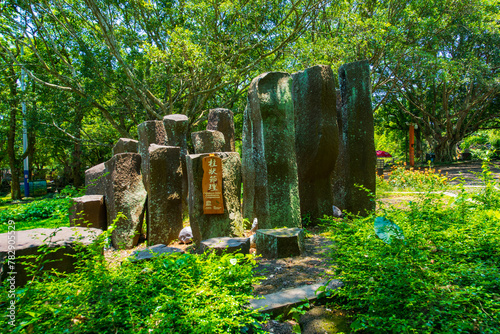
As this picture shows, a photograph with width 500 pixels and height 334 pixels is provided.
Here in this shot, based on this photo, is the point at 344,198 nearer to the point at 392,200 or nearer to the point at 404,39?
the point at 392,200

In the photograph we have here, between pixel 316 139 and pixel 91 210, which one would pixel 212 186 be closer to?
pixel 316 139

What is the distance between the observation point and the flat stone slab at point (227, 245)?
350 centimetres

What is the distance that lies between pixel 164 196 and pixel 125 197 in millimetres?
635

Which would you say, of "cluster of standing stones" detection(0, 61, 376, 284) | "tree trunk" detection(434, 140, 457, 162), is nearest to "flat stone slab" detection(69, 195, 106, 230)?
"cluster of standing stones" detection(0, 61, 376, 284)

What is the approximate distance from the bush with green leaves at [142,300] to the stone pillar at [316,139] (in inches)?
130

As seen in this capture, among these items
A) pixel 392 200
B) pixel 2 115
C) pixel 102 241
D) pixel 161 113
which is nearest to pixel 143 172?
pixel 102 241

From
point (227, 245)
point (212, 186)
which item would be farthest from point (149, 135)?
point (227, 245)

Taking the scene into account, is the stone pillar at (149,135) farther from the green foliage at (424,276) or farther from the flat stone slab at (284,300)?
the green foliage at (424,276)

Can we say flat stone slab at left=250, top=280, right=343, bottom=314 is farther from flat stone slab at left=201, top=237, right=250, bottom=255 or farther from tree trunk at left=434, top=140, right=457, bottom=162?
tree trunk at left=434, top=140, right=457, bottom=162

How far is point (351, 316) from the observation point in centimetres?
210

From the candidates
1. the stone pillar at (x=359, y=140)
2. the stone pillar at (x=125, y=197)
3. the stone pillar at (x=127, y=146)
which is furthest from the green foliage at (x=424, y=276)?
the stone pillar at (x=127, y=146)

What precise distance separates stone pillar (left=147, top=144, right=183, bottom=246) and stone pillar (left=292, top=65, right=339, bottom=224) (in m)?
2.22

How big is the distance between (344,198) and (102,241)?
444 centimetres

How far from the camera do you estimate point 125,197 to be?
4996 mm
